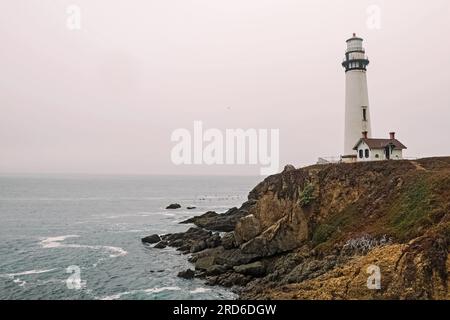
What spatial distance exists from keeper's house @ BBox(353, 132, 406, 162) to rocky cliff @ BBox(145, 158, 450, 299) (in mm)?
3762

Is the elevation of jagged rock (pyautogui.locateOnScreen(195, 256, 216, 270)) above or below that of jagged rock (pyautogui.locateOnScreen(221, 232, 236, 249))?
Answer: below

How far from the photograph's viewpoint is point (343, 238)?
105ft

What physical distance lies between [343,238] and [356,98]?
2152 cm

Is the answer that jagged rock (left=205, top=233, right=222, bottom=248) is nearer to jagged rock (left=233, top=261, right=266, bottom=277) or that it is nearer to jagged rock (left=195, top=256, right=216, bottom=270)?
jagged rock (left=195, top=256, right=216, bottom=270)

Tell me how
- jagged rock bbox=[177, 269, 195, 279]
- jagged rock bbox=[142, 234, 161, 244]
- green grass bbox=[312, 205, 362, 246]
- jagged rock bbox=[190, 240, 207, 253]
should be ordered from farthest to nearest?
jagged rock bbox=[142, 234, 161, 244] < jagged rock bbox=[190, 240, 207, 253] < jagged rock bbox=[177, 269, 195, 279] < green grass bbox=[312, 205, 362, 246]

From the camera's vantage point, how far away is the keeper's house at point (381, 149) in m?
42.8

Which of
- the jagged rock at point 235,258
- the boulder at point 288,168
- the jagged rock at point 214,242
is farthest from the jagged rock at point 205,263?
the boulder at point 288,168

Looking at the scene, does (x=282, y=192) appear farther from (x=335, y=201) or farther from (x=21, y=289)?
(x=21, y=289)

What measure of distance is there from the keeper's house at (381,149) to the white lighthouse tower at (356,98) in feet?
9.07

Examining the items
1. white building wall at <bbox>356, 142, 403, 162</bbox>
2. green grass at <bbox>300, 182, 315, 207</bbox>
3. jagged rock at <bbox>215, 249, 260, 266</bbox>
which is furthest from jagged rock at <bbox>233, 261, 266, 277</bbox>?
white building wall at <bbox>356, 142, 403, 162</bbox>

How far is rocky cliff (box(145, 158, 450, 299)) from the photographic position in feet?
75.5

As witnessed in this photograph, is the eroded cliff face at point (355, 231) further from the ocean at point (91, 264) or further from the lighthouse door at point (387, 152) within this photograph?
the ocean at point (91, 264)
